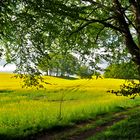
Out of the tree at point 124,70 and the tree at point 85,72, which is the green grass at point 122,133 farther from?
the tree at point 85,72

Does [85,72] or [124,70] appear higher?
[124,70]

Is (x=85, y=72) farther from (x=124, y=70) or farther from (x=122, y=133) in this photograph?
(x=124, y=70)

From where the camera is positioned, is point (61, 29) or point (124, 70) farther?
point (124, 70)

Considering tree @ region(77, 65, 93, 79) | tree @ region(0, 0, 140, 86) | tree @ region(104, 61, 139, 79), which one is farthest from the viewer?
tree @ region(104, 61, 139, 79)

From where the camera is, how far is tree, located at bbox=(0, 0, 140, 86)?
14.8m

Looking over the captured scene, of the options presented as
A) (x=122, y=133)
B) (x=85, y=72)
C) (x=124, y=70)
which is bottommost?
(x=122, y=133)

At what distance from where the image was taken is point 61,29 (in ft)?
57.9

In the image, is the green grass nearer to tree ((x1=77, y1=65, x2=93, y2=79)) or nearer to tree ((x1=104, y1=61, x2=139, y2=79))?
tree ((x1=104, y1=61, x2=139, y2=79))

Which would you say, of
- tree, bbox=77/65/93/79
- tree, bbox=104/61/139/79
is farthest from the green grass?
tree, bbox=77/65/93/79

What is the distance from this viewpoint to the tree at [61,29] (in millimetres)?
14828

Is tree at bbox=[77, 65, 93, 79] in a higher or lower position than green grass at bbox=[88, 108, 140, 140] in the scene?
higher

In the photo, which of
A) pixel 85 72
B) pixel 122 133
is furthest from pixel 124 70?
pixel 122 133

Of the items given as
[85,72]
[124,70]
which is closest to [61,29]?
[85,72]

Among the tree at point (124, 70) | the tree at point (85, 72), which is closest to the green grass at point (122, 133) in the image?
the tree at point (124, 70)
